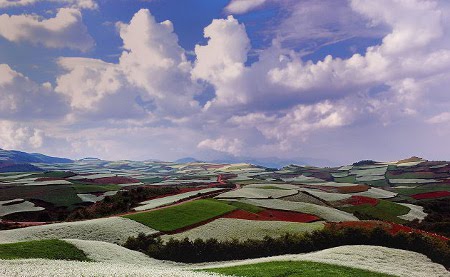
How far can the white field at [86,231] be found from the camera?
49.5 metres

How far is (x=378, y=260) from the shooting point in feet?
136

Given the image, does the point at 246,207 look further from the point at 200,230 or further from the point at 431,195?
the point at 431,195

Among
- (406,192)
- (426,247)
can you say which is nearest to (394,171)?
(406,192)

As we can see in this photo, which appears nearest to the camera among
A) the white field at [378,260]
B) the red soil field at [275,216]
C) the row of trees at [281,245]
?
the white field at [378,260]

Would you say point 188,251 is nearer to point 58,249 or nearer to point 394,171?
point 58,249

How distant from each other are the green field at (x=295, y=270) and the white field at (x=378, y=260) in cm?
162

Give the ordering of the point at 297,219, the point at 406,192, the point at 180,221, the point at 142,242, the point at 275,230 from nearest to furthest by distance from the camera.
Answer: the point at 142,242, the point at 275,230, the point at 180,221, the point at 297,219, the point at 406,192

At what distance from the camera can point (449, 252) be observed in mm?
45969

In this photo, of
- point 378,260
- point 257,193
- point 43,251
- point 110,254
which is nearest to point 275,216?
point 257,193

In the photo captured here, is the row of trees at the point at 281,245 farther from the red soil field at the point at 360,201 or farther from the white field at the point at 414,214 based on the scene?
the red soil field at the point at 360,201

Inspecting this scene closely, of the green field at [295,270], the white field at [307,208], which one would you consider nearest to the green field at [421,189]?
the white field at [307,208]

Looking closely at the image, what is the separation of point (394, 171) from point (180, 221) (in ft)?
524

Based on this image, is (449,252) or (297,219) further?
(297,219)

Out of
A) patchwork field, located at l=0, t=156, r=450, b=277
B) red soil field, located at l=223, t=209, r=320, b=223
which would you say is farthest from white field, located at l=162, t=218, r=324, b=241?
red soil field, located at l=223, t=209, r=320, b=223
